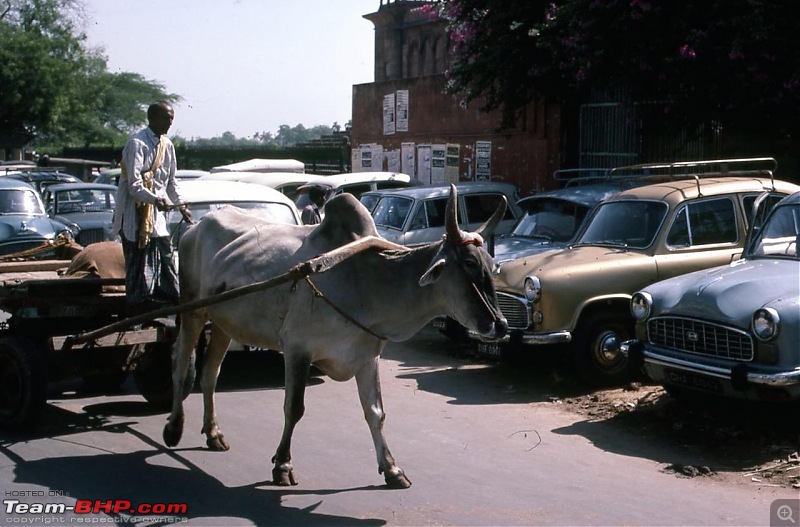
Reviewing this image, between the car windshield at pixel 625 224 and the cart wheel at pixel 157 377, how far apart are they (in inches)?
191

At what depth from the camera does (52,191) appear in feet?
71.5

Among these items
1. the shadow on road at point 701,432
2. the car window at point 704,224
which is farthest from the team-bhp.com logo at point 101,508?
the car window at point 704,224

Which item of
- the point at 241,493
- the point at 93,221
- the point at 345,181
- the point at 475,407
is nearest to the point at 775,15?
the point at 475,407

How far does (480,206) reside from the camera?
15.5 m

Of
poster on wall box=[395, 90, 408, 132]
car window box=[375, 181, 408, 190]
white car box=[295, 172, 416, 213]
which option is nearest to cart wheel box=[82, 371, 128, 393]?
white car box=[295, 172, 416, 213]

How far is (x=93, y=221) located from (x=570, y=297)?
43.4 ft

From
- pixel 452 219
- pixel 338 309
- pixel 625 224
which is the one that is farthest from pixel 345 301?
pixel 625 224

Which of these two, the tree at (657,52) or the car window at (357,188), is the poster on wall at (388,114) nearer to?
the car window at (357,188)

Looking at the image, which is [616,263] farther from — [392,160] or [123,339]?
[392,160]

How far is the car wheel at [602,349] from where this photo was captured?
1005cm

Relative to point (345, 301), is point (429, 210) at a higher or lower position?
higher

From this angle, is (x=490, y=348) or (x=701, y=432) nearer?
(x=701, y=432)

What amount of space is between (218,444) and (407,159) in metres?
17.7

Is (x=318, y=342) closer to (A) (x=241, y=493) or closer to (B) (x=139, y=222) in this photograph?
(A) (x=241, y=493)
